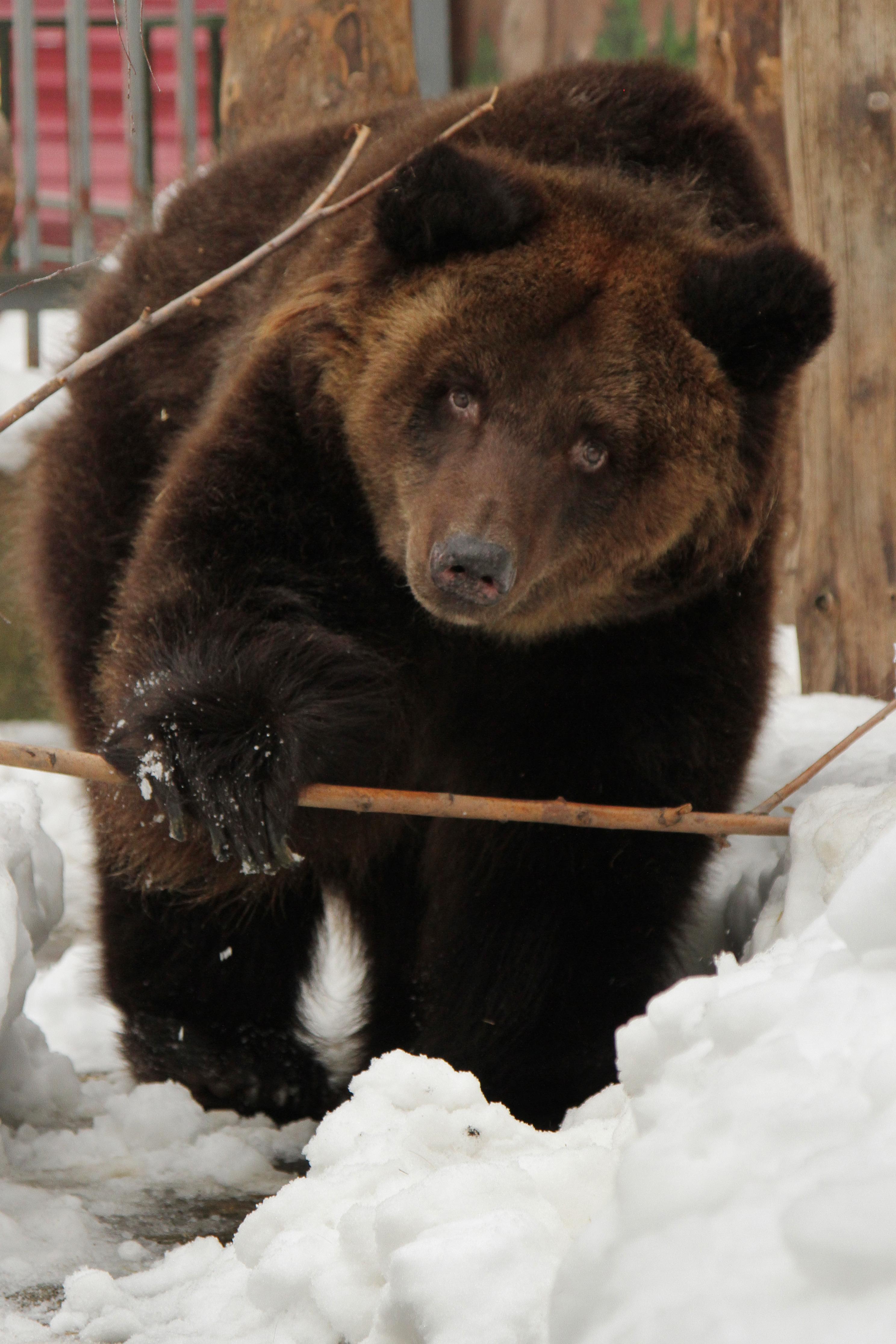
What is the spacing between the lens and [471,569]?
3.20m

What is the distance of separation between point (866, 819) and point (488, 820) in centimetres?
117

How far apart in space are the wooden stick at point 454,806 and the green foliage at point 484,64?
6729 mm

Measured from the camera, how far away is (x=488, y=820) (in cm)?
388

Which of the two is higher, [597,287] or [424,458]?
[597,287]

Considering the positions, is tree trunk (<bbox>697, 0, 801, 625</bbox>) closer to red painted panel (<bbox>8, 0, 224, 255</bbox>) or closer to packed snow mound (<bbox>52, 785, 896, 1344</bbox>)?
red painted panel (<bbox>8, 0, 224, 255</bbox>)

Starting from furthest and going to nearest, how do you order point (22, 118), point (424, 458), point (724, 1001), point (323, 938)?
1. point (22, 118)
2. point (323, 938)
3. point (424, 458)
4. point (724, 1001)

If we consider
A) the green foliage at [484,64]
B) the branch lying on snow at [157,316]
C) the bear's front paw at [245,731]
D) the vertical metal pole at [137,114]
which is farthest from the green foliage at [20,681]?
the branch lying on snow at [157,316]

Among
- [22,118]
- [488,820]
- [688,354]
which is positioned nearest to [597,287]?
[688,354]

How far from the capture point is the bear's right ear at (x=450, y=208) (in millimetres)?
3473

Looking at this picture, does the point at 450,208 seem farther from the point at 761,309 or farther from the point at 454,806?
the point at 454,806

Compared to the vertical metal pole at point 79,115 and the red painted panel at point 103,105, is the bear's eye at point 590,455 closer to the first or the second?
the vertical metal pole at point 79,115

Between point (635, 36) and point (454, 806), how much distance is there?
25.4 ft

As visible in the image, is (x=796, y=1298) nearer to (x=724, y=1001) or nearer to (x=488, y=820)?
(x=724, y=1001)

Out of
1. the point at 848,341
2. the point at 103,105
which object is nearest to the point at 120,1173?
the point at 848,341
